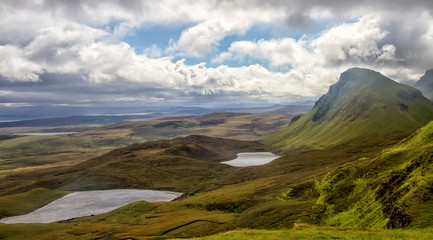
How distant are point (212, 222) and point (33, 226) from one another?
83.0 metres

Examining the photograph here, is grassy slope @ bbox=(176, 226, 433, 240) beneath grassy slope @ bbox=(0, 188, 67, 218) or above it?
above

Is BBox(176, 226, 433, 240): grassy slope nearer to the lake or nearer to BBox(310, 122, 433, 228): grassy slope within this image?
BBox(310, 122, 433, 228): grassy slope

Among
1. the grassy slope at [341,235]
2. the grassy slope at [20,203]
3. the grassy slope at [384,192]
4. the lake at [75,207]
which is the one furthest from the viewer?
the grassy slope at [20,203]

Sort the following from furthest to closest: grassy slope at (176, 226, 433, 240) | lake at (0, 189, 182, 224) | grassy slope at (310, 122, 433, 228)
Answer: lake at (0, 189, 182, 224) < grassy slope at (310, 122, 433, 228) < grassy slope at (176, 226, 433, 240)

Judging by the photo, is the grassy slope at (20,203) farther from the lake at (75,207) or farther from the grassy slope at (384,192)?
the grassy slope at (384,192)

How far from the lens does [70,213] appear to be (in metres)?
162

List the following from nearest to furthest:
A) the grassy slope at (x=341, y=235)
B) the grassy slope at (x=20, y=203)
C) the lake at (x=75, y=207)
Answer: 1. the grassy slope at (x=341, y=235)
2. the lake at (x=75, y=207)
3. the grassy slope at (x=20, y=203)

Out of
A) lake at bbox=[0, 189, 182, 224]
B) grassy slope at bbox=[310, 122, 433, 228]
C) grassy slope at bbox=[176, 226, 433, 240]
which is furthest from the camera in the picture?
lake at bbox=[0, 189, 182, 224]

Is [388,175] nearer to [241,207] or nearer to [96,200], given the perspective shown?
[241,207]

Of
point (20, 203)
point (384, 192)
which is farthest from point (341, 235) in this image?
point (20, 203)

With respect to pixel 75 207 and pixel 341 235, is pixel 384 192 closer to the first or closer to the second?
pixel 341 235

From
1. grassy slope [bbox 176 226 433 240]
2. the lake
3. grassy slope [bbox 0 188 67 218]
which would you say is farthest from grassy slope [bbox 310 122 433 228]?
grassy slope [bbox 0 188 67 218]

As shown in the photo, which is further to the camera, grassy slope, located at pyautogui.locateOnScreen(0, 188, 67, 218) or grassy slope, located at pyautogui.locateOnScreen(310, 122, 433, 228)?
grassy slope, located at pyautogui.locateOnScreen(0, 188, 67, 218)

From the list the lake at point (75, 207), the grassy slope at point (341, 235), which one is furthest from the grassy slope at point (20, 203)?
the grassy slope at point (341, 235)
